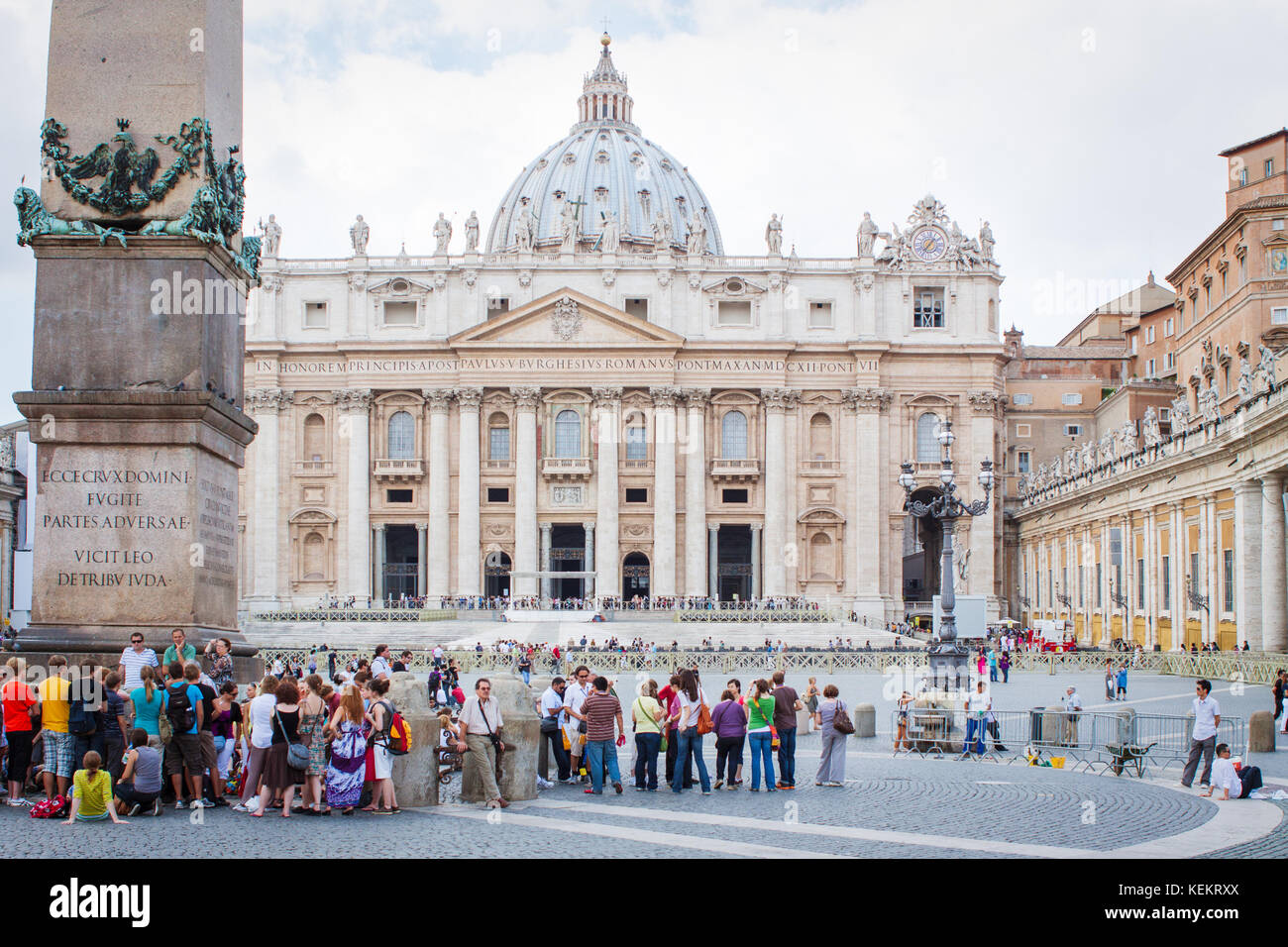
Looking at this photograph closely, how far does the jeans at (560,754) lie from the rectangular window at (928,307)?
6048 centimetres

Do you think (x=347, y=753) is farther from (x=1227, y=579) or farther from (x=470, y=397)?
(x=470, y=397)

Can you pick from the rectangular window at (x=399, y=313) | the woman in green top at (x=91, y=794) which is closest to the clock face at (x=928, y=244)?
the rectangular window at (x=399, y=313)

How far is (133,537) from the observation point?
11734 mm

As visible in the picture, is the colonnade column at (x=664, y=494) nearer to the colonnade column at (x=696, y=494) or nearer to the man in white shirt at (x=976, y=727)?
the colonnade column at (x=696, y=494)

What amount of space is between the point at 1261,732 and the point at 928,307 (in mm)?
55024

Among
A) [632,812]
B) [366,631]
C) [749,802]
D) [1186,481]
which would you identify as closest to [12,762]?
[632,812]

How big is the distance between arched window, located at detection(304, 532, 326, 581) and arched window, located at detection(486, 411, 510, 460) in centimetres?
1009

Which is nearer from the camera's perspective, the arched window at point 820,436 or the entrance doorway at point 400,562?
the arched window at point 820,436

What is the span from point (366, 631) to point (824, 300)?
103 ft

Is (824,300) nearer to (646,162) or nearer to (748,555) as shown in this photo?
(748,555)

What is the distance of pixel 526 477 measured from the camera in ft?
230

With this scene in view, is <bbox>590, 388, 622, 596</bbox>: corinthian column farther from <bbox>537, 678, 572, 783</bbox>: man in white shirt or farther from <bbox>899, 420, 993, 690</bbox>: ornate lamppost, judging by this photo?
<bbox>537, 678, 572, 783</bbox>: man in white shirt

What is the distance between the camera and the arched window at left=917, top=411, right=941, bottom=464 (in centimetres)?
7200

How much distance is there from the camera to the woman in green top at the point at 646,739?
1478 cm
